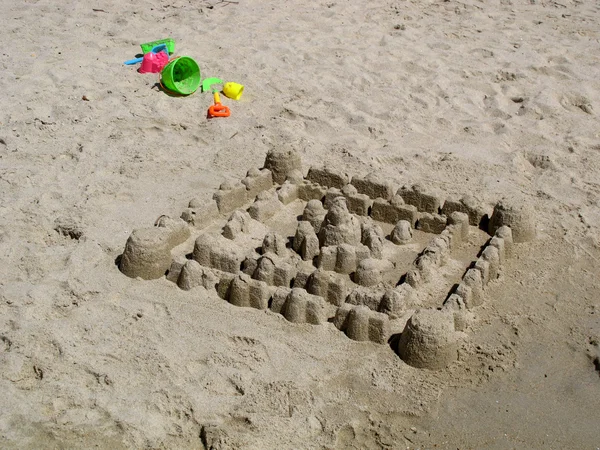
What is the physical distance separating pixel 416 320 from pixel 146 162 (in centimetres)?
278

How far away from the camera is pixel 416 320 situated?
3.73 metres

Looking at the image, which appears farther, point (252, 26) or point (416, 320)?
point (252, 26)

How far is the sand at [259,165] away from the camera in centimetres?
353

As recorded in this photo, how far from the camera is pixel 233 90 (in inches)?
265

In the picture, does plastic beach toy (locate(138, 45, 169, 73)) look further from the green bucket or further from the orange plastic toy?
the orange plastic toy

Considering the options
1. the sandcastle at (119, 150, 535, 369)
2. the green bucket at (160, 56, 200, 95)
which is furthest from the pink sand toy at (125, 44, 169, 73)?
the sandcastle at (119, 150, 535, 369)

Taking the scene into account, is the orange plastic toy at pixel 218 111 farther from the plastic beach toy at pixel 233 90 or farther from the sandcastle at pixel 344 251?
the sandcastle at pixel 344 251

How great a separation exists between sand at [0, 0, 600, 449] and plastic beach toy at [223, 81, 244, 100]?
10cm

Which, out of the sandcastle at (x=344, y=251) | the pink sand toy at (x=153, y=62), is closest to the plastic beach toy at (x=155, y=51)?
the pink sand toy at (x=153, y=62)

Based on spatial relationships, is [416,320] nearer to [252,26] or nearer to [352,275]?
[352,275]

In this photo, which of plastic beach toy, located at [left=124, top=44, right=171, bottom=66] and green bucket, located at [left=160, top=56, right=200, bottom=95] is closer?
green bucket, located at [left=160, top=56, right=200, bottom=95]

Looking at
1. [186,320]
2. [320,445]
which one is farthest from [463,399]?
[186,320]

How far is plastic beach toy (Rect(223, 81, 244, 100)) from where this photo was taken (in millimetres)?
6730

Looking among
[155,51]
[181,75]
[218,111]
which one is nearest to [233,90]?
Answer: [218,111]
